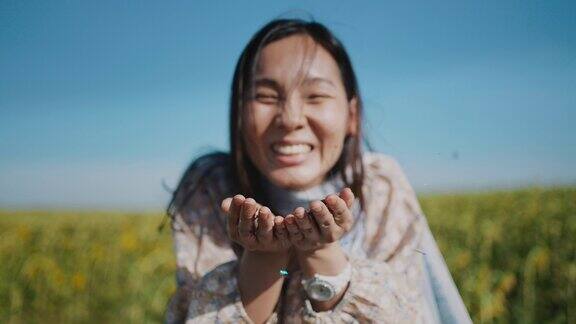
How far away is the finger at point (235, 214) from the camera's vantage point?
2.83ft

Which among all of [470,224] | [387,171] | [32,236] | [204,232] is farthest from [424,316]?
[32,236]

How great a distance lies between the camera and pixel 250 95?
1289 mm

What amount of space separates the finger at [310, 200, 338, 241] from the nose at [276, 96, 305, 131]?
0.41 meters

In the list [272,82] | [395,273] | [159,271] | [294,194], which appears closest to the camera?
[395,273]

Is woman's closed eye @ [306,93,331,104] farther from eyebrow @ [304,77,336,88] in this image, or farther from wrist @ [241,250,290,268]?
wrist @ [241,250,290,268]

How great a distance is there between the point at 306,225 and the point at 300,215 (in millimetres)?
35

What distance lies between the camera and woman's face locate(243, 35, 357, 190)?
4.12ft

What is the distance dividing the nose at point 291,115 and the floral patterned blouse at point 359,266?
364mm

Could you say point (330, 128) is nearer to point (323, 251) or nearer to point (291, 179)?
point (291, 179)

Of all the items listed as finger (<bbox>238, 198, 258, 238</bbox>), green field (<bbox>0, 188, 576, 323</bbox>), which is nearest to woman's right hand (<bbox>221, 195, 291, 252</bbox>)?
finger (<bbox>238, 198, 258, 238</bbox>)

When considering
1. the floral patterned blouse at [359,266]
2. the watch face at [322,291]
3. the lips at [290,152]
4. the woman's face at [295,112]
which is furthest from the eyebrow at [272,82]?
the watch face at [322,291]

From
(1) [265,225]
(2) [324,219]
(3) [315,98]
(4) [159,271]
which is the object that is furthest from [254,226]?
(4) [159,271]

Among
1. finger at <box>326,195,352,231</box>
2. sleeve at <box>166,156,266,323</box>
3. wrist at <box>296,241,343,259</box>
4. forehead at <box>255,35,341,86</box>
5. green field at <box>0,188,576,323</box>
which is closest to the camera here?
finger at <box>326,195,352,231</box>

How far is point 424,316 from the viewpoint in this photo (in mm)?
1256
